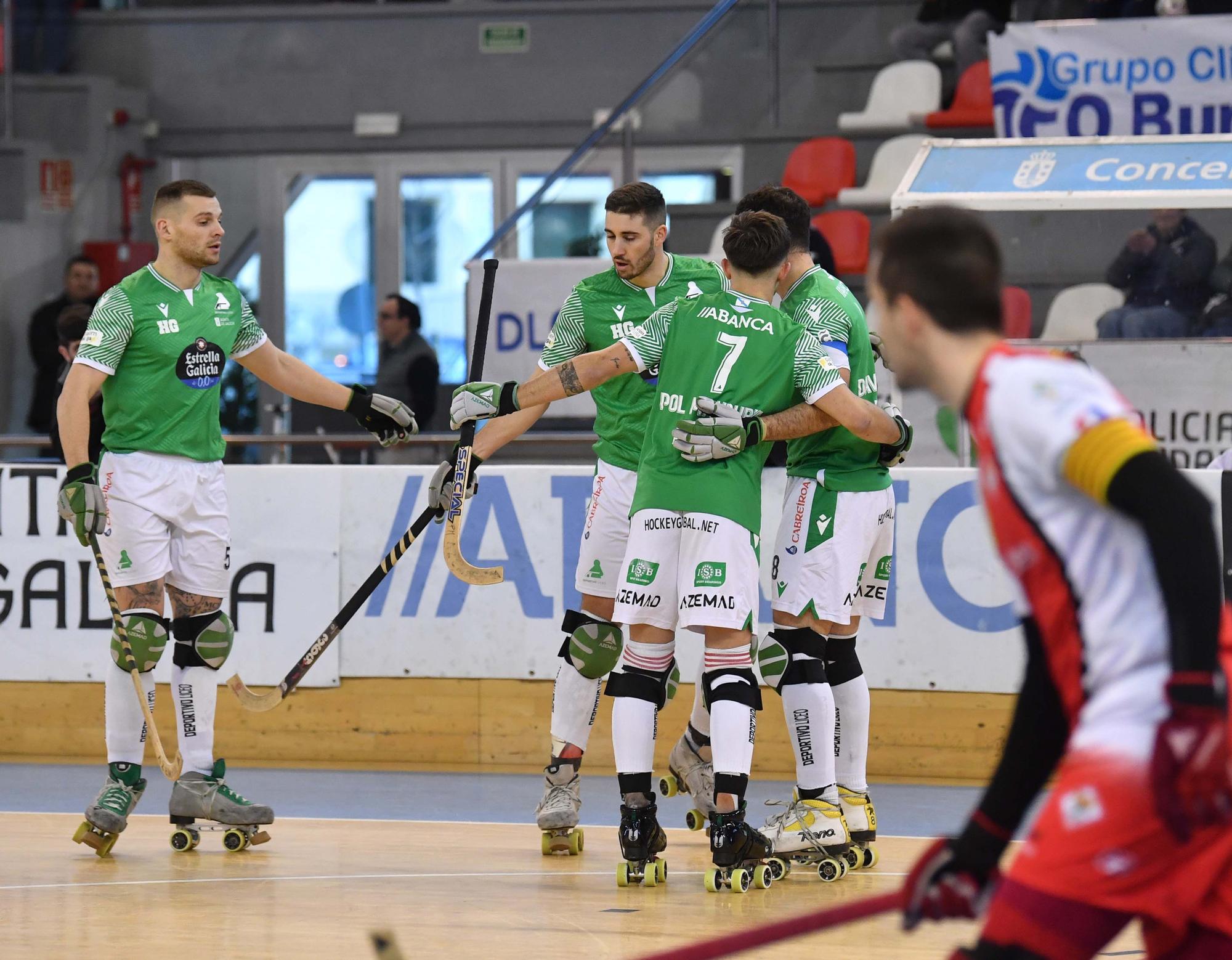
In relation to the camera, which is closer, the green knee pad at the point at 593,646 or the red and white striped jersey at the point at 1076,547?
the red and white striped jersey at the point at 1076,547

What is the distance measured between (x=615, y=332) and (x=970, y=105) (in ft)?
18.4

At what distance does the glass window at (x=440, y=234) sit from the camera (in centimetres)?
1298

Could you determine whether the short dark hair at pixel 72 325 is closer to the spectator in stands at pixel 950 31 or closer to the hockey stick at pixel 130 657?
the hockey stick at pixel 130 657

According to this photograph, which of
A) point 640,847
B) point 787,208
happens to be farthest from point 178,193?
point 640,847

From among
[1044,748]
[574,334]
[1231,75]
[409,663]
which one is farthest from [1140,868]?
[1231,75]

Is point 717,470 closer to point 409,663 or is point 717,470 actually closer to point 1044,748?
point 1044,748

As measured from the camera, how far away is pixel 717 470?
454 cm

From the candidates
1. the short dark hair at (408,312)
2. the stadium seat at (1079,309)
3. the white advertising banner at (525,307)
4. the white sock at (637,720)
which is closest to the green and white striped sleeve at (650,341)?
the white sock at (637,720)

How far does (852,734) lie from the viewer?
16.7 feet

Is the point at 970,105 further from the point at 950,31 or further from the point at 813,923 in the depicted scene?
the point at 813,923

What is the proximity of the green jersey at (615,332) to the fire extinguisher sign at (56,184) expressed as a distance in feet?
27.1

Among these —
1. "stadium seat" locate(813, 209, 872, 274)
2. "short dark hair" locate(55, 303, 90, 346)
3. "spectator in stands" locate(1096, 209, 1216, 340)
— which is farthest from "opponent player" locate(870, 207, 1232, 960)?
"stadium seat" locate(813, 209, 872, 274)

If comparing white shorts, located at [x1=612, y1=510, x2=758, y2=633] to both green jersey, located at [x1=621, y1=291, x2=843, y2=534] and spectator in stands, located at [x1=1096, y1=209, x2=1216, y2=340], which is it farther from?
spectator in stands, located at [x1=1096, y1=209, x2=1216, y2=340]

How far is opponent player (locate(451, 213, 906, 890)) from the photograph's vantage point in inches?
178
